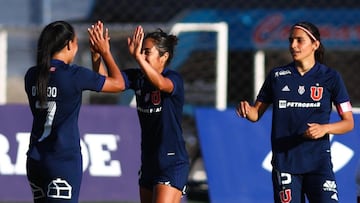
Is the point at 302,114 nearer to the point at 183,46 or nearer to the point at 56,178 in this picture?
the point at 56,178

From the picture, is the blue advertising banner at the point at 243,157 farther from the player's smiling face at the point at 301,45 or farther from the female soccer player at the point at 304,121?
the player's smiling face at the point at 301,45

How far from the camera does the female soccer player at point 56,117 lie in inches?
260

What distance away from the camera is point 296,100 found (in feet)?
24.4

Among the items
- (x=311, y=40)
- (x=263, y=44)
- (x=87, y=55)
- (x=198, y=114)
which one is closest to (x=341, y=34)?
(x=263, y=44)

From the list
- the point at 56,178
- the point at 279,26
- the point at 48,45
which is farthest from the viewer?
the point at 279,26

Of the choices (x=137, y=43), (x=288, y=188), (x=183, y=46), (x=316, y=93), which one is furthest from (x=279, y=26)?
(x=137, y=43)

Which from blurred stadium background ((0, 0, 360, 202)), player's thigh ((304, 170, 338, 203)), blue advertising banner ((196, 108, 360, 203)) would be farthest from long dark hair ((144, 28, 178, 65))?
blurred stadium background ((0, 0, 360, 202))

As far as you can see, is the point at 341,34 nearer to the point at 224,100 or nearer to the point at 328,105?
the point at 224,100

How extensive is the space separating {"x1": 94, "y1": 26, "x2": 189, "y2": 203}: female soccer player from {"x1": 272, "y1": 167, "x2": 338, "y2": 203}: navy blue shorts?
0.71 meters

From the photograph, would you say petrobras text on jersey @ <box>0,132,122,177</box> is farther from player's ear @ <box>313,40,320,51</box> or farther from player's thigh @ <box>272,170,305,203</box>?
player's ear @ <box>313,40,320,51</box>

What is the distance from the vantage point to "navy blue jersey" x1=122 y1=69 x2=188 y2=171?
24.5 feet

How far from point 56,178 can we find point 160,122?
3.81ft

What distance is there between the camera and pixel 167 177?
Result: 7461mm

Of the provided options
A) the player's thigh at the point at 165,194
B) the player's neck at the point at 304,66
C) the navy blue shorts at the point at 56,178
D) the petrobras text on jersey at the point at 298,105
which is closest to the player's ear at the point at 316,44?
the player's neck at the point at 304,66
